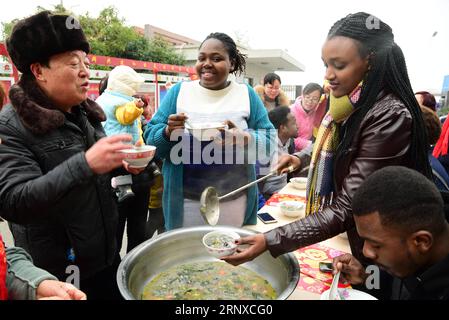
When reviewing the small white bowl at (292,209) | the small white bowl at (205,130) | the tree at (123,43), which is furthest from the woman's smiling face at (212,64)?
the tree at (123,43)

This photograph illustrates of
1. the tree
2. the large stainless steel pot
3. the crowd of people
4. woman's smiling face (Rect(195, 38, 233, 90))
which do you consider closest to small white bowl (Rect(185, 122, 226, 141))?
the crowd of people

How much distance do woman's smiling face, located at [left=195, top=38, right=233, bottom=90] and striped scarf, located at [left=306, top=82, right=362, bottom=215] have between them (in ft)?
2.76

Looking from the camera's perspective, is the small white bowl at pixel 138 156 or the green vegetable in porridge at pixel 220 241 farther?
the green vegetable in porridge at pixel 220 241

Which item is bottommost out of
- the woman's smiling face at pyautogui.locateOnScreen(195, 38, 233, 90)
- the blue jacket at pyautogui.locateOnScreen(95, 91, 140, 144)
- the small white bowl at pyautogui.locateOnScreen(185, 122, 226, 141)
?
the blue jacket at pyautogui.locateOnScreen(95, 91, 140, 144)

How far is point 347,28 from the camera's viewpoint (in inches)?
59.3

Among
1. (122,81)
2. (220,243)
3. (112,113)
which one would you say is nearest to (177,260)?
(220,243)

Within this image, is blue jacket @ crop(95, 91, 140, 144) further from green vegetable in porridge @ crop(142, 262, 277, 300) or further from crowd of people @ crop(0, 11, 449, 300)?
green vegetable in porridge @ crop(142, 262, 277, 300)

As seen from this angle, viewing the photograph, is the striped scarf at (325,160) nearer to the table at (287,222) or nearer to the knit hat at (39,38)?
the table at (287,222)

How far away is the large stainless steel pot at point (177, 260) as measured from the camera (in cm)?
142

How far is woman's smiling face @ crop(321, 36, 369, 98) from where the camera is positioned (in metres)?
1.49

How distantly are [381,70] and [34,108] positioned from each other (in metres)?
1.65

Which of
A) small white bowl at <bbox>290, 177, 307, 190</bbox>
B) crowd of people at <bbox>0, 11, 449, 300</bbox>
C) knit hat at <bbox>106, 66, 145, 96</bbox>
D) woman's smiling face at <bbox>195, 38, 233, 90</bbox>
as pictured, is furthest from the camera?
knit hat at <bbox>106, 66, 145, 96</bbox>
